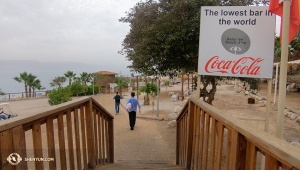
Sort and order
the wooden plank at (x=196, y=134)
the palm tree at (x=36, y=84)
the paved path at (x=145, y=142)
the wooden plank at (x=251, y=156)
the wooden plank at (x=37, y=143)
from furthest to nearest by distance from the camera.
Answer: the palm tree at (x=36, y=84), the paved path at (x=145, y=142), the wooden plank at (x=196, y=134), the wooden plank at (x=37, y=143), the wooden plank at (x=251, y=156)

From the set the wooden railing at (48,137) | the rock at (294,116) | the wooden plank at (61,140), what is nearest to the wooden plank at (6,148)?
the wooden railing at (48,137)

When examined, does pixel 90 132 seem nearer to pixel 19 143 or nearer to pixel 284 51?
pixel 19 143

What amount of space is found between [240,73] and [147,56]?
2.33 m

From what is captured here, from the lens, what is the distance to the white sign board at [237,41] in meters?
2.83

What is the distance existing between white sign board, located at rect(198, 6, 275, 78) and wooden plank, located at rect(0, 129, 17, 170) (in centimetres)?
246

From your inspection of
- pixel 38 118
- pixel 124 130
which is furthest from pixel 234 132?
pixel 124 130

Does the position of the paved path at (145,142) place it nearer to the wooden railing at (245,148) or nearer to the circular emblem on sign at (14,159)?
the wooden railing at (245,148)

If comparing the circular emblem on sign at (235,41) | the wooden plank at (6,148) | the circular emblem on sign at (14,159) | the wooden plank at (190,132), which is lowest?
the wooden plank at (190,132)

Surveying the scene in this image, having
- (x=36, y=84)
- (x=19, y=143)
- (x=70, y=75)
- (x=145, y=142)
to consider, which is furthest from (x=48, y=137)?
(x=36, y=84)

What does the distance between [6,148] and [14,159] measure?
93 mm

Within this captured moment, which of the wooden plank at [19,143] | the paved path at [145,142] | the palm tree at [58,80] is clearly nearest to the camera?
the wooden plank at [19,143]

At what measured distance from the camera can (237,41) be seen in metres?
2.87

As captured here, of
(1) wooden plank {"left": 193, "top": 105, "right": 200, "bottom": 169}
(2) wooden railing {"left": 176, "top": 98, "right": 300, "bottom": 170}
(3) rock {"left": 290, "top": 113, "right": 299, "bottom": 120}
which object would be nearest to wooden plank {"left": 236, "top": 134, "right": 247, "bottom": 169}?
(2) wooden railing {"left": 176, "top": 98, "right": 300, "bottom": 170}

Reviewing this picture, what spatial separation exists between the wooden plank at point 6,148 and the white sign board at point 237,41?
246cm
